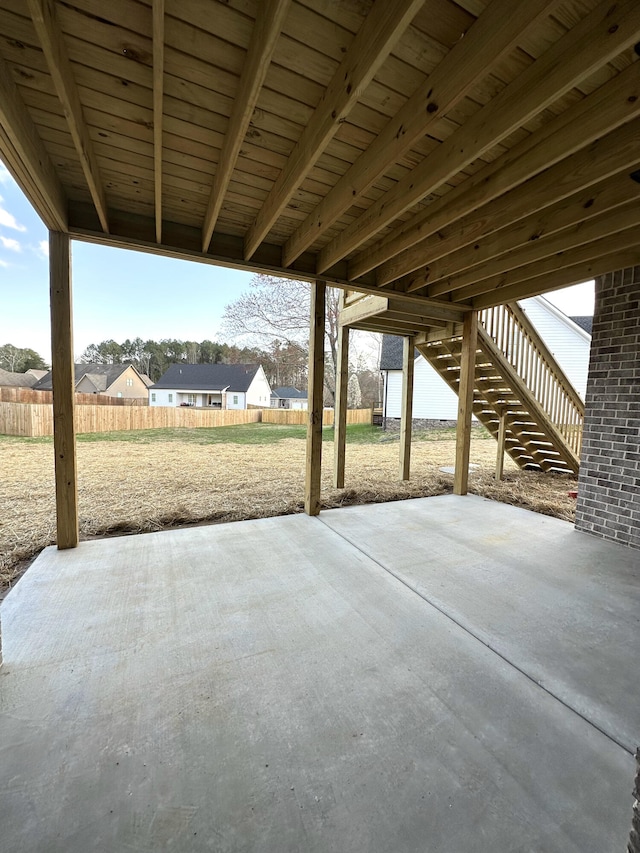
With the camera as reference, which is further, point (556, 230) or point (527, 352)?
point (527, 352)

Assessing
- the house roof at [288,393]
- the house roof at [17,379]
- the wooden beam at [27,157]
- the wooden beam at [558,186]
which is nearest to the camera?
the wooden beam at [27,157]

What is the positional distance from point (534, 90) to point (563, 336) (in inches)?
531

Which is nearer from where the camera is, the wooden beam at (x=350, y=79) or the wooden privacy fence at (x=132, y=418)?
the wooden beam at (x=350, y=79)

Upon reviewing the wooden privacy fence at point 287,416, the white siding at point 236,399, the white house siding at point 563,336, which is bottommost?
the wooden privacy fence at point 287,416

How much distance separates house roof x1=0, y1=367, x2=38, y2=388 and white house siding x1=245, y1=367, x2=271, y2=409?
13.0 metres

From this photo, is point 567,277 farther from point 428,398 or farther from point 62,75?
point 428,398

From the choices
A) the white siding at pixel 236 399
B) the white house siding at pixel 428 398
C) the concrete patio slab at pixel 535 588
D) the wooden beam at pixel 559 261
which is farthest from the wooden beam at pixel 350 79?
the white siding at pixel 236 399

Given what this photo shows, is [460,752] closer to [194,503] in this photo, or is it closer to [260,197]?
[260,197]

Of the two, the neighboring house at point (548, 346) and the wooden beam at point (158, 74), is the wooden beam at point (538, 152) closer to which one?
the wooden beam at point (158, 74)

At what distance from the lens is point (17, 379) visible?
73.8 ft

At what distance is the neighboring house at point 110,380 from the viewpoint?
82.3 feet

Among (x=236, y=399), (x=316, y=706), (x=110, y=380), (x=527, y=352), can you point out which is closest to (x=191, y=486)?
(x=316, y=706)

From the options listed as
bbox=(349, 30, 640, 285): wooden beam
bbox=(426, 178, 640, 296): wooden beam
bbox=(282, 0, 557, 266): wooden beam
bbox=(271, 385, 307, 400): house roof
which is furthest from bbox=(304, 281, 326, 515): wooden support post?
bbox=(271, 385, 307, 400): house roof

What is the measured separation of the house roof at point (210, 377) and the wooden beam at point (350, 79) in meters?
20.3
